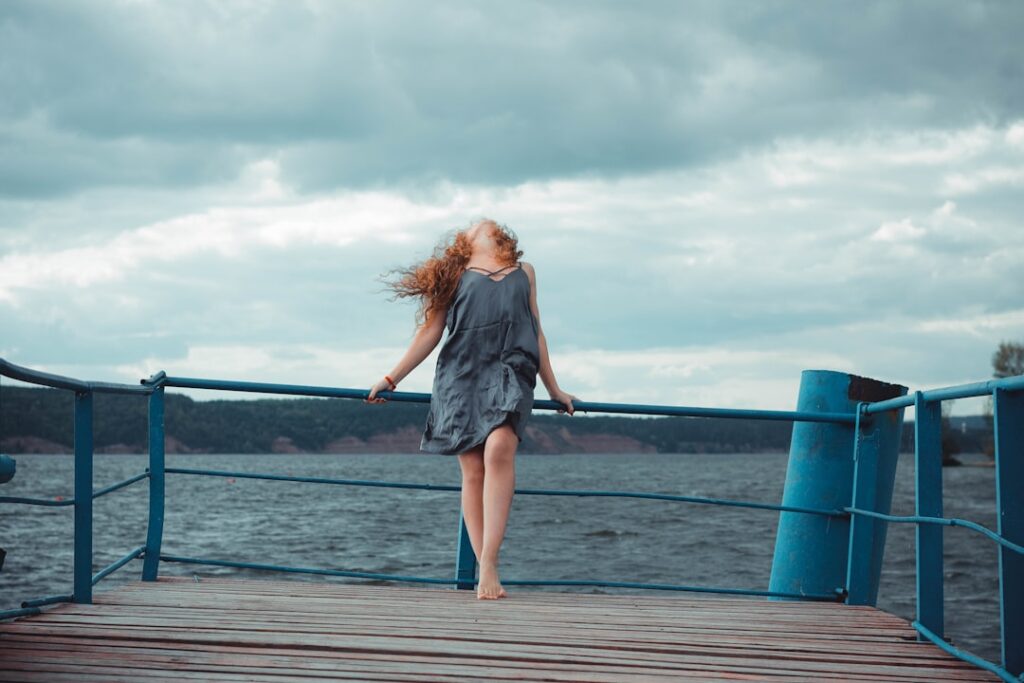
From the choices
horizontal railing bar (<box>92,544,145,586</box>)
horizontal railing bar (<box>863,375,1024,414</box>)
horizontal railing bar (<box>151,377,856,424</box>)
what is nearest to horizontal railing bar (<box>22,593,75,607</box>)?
horizontal railing bar (<box>92,544,145,586</box>)

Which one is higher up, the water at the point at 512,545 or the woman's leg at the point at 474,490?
the woman's leg at the point at 474,490

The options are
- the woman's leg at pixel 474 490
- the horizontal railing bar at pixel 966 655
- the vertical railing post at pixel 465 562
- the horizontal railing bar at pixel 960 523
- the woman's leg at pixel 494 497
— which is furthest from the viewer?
the vertical railing post at pixel 465 562

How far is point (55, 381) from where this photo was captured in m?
3.70

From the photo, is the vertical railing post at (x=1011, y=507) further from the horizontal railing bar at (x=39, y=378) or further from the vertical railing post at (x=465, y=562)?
the horizontal railing bar at (x=39, y=378)

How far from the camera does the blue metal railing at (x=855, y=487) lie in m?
3.09

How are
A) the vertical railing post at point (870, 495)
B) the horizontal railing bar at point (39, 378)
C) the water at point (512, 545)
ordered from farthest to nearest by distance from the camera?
the water at point (512, 545) < the vertical railing post at point (870, 495) < the horizontal railing bar at point (39, 378)

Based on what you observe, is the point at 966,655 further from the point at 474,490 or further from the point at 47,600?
the point at 47,600

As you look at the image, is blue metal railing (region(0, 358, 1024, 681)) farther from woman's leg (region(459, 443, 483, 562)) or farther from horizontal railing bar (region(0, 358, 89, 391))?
woman's leg (region(459, 443, 483, 562))

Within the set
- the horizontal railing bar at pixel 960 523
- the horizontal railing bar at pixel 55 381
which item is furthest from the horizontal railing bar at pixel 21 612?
the horizontal railing bar at pixel 960 523

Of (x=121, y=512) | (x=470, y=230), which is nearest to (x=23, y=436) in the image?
(x=121, y=512)

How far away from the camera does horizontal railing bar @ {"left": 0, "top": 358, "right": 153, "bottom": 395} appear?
337cm

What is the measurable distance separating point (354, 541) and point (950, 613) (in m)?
20.3

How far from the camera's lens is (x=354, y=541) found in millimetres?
36125

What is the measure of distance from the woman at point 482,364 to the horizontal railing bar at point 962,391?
1.41 metres
